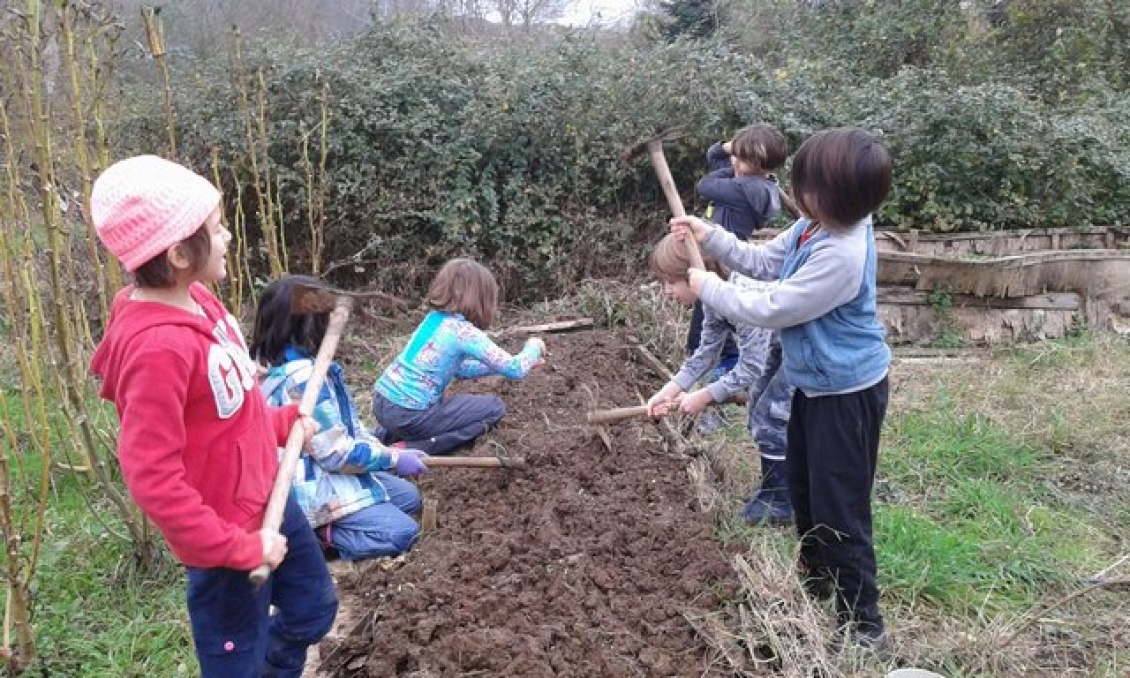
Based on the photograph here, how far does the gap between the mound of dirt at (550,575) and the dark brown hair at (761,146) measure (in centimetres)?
165

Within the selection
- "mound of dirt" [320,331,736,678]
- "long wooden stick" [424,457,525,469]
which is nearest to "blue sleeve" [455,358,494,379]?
"mound of dirt" [320,331,736,678]

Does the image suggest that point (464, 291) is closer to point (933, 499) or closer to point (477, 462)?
point (477, 462)

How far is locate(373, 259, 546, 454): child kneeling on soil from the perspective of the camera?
4195mm

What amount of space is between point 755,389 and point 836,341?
1.02 meters

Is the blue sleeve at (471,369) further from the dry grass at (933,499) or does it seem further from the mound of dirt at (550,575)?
the dry grass at (933,499)

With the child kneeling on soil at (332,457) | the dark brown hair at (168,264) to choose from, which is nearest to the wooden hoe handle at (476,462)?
the child kneeling on soil at (332,457)

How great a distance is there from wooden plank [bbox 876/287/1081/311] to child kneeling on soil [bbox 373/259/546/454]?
3701 mm

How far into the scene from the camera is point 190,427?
1957 mm

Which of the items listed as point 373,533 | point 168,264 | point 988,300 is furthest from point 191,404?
point 988,300

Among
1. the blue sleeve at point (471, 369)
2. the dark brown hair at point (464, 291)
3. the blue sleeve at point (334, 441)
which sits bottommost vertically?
the blue sleeve at point (471, 369)

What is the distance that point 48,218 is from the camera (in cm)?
295

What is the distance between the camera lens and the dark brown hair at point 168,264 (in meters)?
1.91

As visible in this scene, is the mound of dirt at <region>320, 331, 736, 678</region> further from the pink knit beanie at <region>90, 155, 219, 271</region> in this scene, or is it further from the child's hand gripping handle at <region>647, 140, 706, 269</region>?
the pink knit beanie at <region>90, 155, 219, 271</region>

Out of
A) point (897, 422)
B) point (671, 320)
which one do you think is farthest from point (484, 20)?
point (897, 422)
